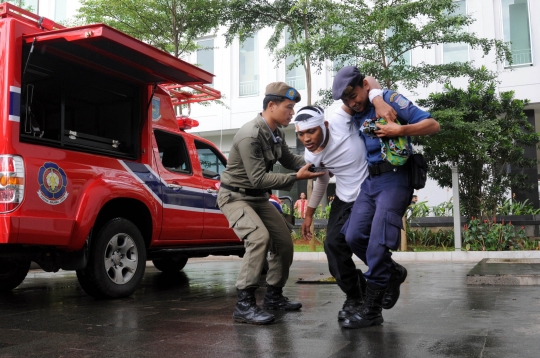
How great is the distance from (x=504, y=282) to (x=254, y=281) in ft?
12.6

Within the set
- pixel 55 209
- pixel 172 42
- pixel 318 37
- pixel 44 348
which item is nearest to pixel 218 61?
pixel 172 42

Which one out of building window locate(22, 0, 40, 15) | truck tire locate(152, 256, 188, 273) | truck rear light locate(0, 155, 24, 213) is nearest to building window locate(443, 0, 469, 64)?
building window locate(22, 0, 40, 15)

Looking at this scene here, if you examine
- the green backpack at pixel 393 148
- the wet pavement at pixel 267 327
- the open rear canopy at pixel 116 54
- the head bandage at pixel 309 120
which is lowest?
the wet pavement at pixel 267 327

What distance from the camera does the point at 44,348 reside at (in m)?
3.47

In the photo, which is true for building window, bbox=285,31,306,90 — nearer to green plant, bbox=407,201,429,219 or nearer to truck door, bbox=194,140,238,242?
green plant, bbox=407,201,429,219

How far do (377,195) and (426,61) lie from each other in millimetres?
18902

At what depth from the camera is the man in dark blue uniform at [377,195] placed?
387 cm

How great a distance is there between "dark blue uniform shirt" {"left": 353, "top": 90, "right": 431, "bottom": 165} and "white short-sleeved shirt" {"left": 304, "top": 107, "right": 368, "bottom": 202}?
0.28ft

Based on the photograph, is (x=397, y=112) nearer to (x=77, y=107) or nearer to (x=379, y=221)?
(x=379, y=221)

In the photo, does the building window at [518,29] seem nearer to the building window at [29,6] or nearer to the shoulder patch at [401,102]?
the building window at [29,6]

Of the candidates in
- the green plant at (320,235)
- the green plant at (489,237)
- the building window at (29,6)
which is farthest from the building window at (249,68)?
the green plant at (489,237)

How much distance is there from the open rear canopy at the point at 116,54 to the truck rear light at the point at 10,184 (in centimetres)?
115

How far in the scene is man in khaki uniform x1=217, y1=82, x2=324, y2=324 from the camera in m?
4.35

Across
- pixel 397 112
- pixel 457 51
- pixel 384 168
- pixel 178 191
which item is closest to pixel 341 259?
pixel 384 168
